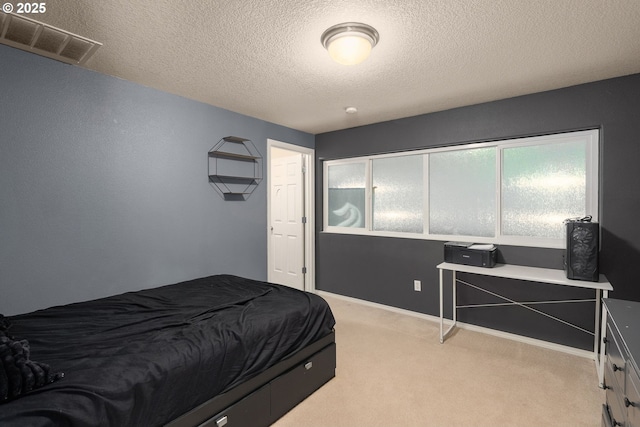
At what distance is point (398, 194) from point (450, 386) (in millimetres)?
2244

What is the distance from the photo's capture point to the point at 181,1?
1.60 m

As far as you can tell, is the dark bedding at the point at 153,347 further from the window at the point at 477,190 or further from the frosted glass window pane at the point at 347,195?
the frosted glass window pane at the point at 347,195

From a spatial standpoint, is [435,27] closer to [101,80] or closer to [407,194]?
[407,194]

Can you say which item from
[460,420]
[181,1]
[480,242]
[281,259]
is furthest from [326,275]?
[181,1]

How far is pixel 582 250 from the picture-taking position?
238cm

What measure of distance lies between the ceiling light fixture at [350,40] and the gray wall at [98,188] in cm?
178

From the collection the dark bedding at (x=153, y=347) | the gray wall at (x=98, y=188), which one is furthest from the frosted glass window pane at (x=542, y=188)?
the gray wall at (x=98, y=188)

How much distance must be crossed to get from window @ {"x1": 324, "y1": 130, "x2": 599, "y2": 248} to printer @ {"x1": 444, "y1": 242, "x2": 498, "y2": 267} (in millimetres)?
287

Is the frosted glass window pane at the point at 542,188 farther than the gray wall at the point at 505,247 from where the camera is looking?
Yes

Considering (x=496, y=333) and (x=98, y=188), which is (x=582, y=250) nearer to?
(x=496, y=333)

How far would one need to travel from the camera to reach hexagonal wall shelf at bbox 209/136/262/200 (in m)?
3.29

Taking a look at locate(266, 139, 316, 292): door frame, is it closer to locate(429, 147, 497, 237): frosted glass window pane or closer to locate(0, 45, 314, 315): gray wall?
locate(0, 45, 314, 315): gray wall

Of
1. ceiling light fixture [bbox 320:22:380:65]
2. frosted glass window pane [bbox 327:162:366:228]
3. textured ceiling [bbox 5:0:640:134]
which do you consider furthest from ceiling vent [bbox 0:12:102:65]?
frosted glass window pane [bbox 327:162:366:228]

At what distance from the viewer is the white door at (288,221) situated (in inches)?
179
